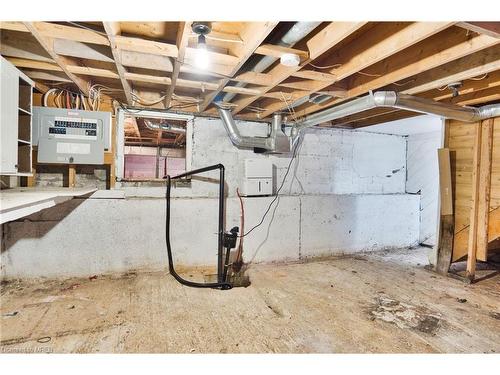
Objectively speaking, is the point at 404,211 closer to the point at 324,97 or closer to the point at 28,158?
the point at 324,97

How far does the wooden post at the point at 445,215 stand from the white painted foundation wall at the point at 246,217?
997 millimetres

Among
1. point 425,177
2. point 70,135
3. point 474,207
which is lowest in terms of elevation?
point 474,207

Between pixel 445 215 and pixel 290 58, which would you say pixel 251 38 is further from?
pixel 445 215

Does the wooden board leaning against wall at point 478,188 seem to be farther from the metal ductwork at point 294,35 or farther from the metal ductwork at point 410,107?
the metal ductwork at point 294,35

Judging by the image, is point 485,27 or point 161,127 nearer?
point 485,27

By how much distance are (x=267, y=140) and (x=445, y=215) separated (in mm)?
2386

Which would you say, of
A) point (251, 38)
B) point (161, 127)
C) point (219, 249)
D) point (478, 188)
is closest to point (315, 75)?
point (251, 38)

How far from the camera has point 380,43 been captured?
1.78 meters

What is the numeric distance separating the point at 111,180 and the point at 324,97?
98.0 inches

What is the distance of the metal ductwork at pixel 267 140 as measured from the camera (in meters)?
3.36

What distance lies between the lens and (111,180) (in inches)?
121

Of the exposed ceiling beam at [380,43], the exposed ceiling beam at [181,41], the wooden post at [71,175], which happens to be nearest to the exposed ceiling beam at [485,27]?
the exposed ceiling beam at [380,43]

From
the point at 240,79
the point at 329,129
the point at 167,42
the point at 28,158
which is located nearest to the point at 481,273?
the point at 329,129

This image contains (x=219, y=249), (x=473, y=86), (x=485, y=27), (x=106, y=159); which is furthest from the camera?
(x=106, y=159)
